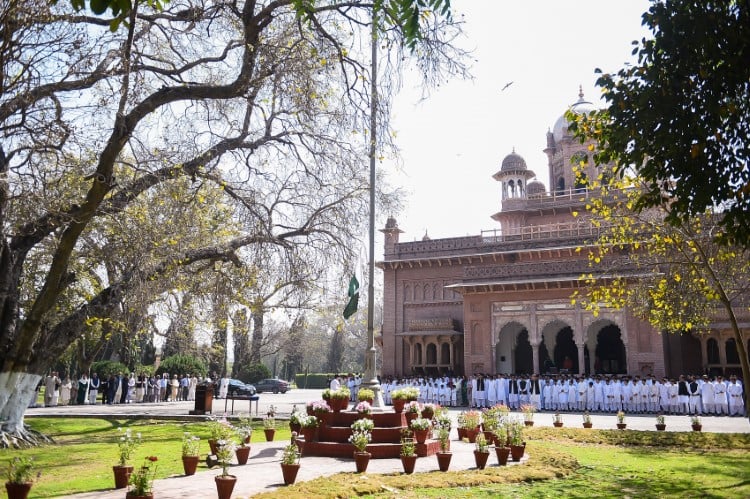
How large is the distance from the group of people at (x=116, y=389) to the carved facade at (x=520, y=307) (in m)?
13.6

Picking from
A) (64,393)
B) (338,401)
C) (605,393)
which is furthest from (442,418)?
(64,393)

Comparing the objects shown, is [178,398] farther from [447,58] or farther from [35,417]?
[447,58]

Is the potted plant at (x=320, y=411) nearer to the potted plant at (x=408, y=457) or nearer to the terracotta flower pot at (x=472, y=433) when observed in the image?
the potted plant at (x=408, y=457)

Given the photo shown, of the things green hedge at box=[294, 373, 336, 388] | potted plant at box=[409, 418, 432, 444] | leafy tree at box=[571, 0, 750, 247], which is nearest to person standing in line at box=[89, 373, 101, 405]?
potted plant at box=[409, 418, 432, 444]

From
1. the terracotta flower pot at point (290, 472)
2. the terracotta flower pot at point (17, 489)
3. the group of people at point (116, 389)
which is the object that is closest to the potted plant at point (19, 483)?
the terracotta flower pot at point (17, 489)

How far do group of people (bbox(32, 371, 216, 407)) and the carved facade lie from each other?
44.5ft

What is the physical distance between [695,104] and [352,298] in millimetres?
8303

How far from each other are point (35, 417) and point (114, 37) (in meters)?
16.0

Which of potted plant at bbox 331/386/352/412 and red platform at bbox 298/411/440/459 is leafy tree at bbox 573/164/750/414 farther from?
potted plant at bbox 331/386/352/412

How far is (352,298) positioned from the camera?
1440 cm

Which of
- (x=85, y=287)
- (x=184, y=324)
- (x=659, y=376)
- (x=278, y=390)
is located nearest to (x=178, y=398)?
(x=278, y=390)

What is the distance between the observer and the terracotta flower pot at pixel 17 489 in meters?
7.11

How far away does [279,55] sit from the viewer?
11.5m

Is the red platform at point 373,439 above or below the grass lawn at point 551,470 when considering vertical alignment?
above
